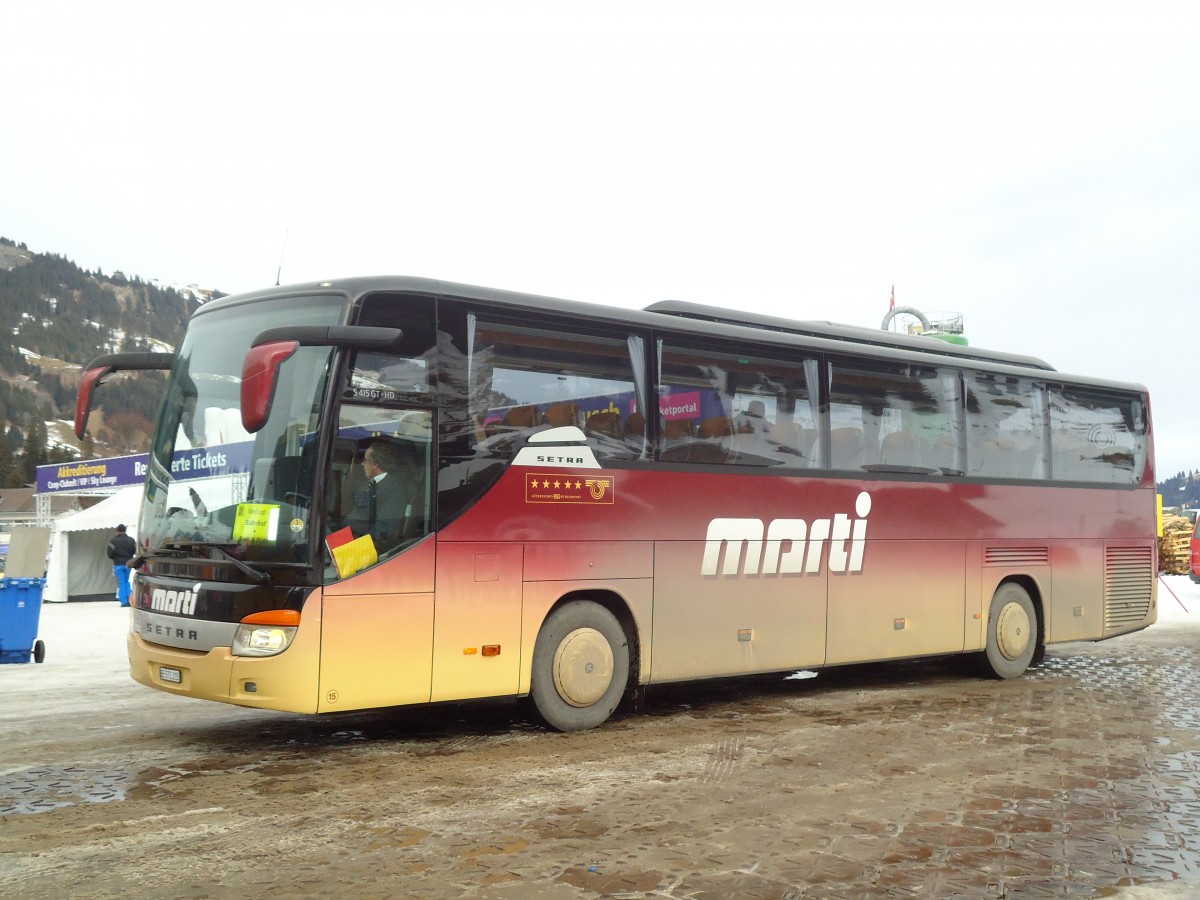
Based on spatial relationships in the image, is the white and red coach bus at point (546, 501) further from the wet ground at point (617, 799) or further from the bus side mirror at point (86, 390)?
the wet ground at point (617, 799)

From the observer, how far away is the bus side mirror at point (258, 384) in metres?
7.36

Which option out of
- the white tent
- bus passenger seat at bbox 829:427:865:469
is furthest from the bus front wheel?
the white tent

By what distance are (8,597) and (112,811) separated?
8423 millimetres

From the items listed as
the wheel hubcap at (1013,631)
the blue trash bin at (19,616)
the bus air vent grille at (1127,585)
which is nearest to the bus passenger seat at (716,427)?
the wheel hubcap at (1013,631)

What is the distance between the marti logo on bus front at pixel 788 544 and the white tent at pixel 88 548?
23.0 meters

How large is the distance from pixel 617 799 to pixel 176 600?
3.55 meters

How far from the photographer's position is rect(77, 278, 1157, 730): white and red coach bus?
27.2 ft

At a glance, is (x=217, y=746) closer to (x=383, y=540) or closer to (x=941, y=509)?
(x=383, y=540)

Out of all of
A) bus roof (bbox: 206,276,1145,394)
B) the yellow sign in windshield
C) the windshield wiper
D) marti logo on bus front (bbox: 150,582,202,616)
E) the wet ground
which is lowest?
the wet ground

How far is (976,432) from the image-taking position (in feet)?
44.0

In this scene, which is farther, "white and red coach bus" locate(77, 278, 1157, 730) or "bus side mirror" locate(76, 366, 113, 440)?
"bus side mirror" locate(76, 366, 113, 440)

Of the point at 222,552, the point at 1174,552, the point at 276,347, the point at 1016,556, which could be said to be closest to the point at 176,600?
the point at 222,552

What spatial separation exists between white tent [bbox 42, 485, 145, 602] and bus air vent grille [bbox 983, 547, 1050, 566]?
23.0m

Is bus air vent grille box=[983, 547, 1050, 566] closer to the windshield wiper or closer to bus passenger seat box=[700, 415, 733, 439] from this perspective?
bus passenger seat box=[700, 415, 733, 439]
